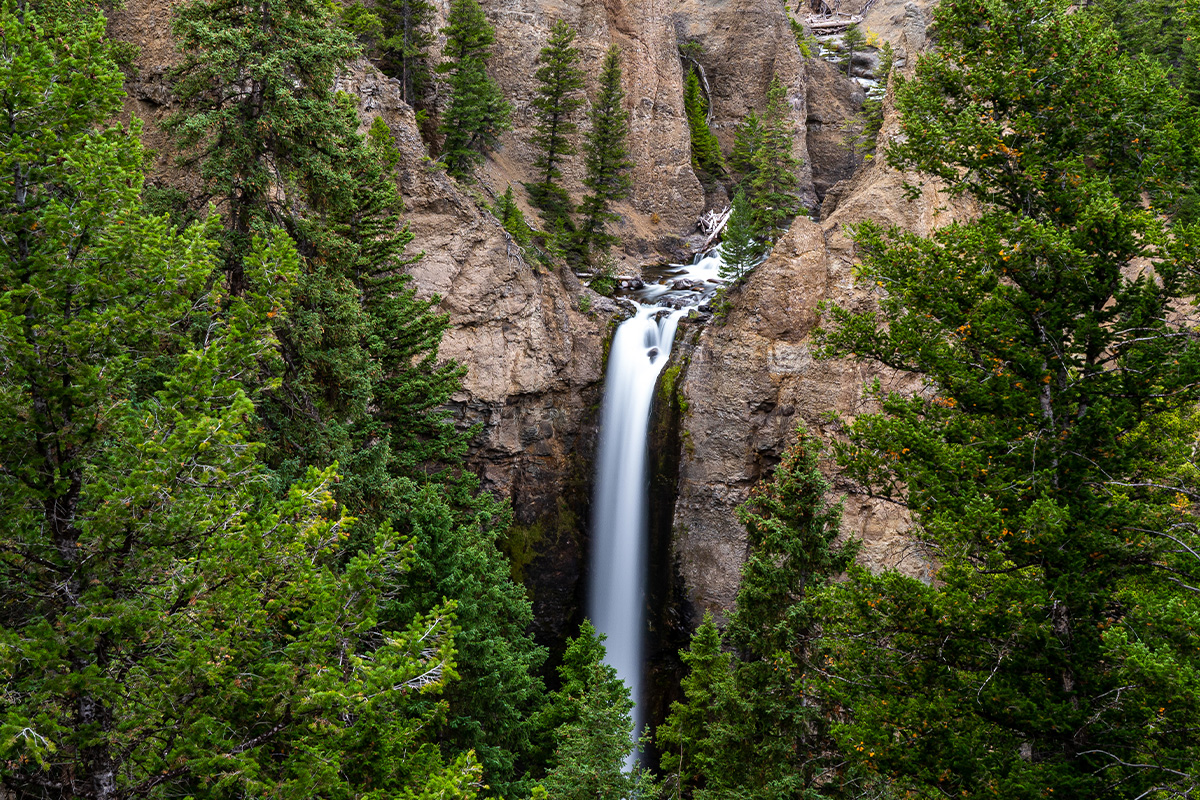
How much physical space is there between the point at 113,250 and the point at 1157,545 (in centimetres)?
1092

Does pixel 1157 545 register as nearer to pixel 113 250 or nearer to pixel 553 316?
pixel 113 250

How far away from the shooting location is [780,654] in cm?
1227

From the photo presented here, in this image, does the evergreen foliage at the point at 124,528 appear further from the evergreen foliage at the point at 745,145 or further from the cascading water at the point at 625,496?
the evergreen foliage at the point at 745,145

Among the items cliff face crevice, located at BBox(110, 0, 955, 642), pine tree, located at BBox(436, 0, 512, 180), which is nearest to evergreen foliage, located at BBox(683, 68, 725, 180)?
pine tree, located at BBox(436, 0, 512, 180)

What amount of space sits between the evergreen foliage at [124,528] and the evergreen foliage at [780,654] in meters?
7.34

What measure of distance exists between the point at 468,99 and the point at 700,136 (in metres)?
20.7

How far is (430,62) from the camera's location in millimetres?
33750

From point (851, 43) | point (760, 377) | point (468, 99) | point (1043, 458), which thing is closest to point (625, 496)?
point (760, 377)

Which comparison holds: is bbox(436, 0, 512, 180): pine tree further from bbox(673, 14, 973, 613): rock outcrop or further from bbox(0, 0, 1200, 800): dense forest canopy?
bbox(0, 0, 1200, 800): dense forest canopy

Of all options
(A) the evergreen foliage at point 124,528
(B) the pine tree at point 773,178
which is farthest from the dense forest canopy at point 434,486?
(B) the pine tree at point 773,178

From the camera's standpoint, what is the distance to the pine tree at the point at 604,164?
1282 inches

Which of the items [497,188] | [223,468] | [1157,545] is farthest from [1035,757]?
[497,188]

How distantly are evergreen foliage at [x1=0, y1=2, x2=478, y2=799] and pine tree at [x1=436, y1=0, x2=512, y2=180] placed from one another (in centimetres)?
2142

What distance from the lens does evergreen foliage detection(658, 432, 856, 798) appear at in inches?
483
